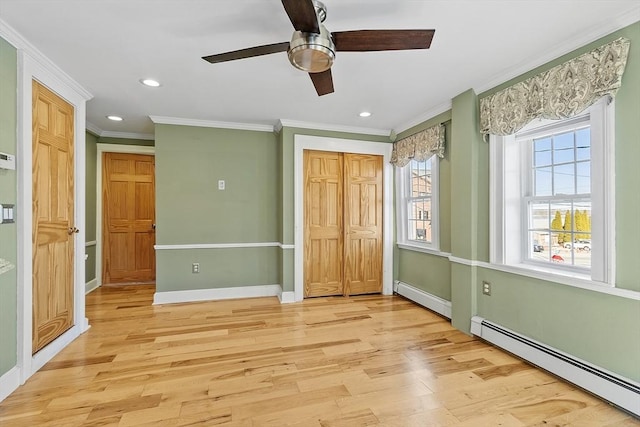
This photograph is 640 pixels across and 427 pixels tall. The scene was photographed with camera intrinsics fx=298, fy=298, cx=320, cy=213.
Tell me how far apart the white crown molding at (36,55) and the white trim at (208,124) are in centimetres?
90

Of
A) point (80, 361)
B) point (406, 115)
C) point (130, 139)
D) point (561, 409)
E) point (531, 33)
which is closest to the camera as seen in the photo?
point (561, 409)

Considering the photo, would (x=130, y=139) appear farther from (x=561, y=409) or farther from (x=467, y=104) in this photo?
(x=561, y=409)

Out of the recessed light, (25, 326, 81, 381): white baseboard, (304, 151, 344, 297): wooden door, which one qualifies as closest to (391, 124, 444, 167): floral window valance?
(304, 151, 344, 297): wooden door

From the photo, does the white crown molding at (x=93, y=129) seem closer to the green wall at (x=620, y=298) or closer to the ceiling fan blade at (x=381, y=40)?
the ceiling fan blade at (x=381, y=40)

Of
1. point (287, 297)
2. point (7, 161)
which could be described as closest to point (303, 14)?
point (7, 161)

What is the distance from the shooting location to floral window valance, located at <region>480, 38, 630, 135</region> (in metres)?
1.88

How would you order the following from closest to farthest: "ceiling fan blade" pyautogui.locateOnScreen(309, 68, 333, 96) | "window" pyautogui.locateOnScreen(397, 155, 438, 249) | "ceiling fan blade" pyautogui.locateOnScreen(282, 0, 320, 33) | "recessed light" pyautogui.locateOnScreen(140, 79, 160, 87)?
"ceiling fan blade" pyautogui.locateOnScreen(282, 0, 320, 33) → "ceiling fan blade" pyautogui.locateOnScreen(309, 68, 333, 96) → "recessed light" pyautogui.locateOnScreen(140, 79, 160, 87) → "window" pyautogui.locateOnScreen(397, 155, 438, 249)

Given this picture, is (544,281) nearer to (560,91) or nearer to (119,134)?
(560,91)

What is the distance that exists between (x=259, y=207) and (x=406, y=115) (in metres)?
2.31

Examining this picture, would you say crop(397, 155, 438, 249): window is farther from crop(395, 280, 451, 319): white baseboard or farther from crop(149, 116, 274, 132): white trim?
crop(149, 116, 274, 132): white trim

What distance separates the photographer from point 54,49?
2229mm

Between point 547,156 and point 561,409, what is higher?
point 547,156

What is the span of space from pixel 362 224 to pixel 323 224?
1.90 ft

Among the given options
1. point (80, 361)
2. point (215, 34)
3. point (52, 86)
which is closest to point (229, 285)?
point (80, 361)
